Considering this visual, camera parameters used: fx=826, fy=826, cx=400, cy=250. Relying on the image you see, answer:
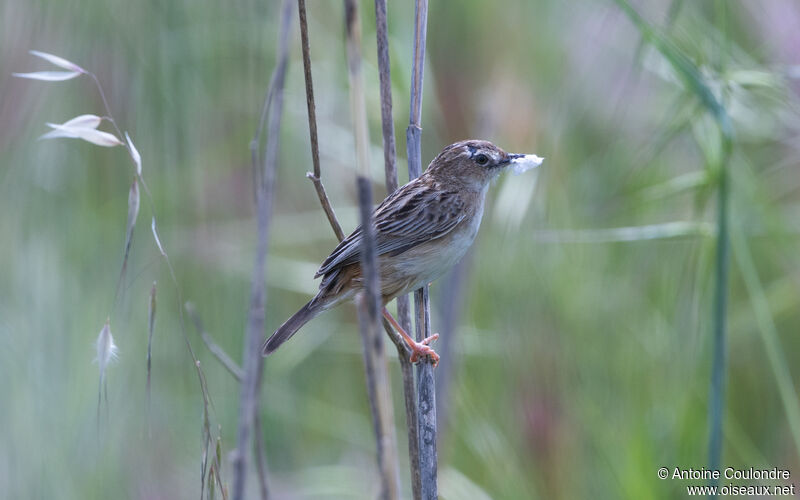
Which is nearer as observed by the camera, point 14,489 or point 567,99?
point 14,489

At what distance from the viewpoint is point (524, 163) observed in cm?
300

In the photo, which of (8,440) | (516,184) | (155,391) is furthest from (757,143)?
(8,440)

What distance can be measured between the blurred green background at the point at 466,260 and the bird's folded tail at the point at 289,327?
2.01 feet

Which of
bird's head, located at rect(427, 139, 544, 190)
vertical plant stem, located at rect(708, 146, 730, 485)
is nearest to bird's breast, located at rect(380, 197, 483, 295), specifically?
bird's head, located at rect(427, 139, 544, 190)

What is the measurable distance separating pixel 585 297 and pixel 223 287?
176 cm

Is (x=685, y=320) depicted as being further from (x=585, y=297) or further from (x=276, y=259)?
(x=276, y=259)

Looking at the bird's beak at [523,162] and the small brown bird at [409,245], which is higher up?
the bird's beak at [523,162]

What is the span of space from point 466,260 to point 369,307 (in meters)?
1.99

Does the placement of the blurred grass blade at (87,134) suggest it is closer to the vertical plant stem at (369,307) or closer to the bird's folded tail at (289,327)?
the vertical plant stem at (369,307)

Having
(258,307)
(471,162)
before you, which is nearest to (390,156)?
(471,162)

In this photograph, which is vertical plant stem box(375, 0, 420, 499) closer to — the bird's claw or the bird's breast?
the bird's claw

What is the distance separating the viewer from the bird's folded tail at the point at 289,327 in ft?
8.90

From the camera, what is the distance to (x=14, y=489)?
2898mm

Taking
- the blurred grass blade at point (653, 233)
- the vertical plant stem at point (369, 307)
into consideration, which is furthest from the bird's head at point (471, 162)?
the vertical plant stem at point (369, 307)
